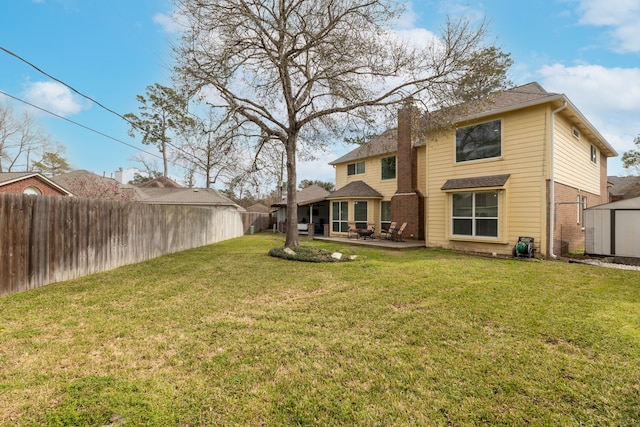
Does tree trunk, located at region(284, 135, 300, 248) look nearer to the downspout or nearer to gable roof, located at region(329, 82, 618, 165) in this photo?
gable roof, located at region(329, 82, 618, 165)

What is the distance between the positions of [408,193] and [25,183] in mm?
23020

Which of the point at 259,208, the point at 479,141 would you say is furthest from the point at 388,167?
the point at 259,208

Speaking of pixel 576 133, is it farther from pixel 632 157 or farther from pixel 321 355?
pixel 632 157

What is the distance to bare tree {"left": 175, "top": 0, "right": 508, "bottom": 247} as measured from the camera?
8711mm

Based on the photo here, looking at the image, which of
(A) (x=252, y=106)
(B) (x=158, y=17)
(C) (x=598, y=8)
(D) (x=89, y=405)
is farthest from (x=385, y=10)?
(D) (x=89, y=405)

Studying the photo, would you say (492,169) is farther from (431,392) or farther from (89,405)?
(89,405)

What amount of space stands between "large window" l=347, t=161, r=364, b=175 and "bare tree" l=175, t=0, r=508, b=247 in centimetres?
797

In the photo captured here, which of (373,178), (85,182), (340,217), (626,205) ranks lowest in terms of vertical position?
(340,217)

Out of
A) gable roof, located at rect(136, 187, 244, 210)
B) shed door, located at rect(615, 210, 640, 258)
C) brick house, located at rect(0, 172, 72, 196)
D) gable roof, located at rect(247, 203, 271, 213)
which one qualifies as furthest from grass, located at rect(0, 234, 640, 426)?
gable roof, located at rect(247, 203, 271, 213)

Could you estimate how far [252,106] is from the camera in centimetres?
1092

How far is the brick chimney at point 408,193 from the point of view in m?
13.9

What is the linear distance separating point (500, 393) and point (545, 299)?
353 centimetres

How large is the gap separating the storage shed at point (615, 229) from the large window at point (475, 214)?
9.71ft

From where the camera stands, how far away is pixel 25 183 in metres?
17.9
